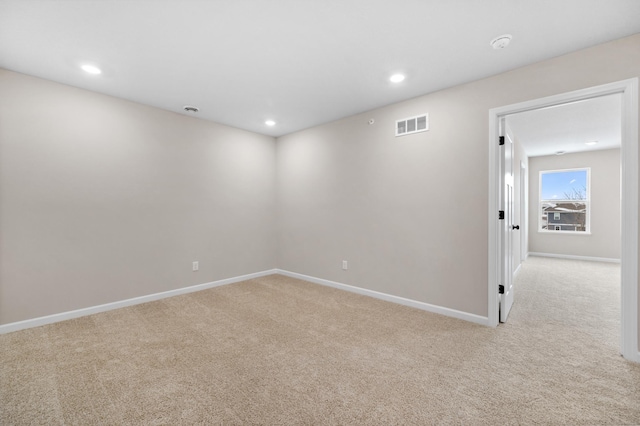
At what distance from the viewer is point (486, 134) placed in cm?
287

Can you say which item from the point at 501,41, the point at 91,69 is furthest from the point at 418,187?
the point at 91,69

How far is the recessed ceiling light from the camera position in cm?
264

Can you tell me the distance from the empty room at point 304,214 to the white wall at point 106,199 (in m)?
0.02

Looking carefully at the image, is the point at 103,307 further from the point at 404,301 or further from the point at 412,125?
the point at 412,125

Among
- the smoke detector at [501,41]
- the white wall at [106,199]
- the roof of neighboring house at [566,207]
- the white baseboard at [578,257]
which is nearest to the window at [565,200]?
the roof of neighboring house at [566,207]

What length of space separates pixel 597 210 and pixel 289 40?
811cm

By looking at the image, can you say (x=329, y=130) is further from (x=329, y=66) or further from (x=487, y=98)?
(x=487, y=98)

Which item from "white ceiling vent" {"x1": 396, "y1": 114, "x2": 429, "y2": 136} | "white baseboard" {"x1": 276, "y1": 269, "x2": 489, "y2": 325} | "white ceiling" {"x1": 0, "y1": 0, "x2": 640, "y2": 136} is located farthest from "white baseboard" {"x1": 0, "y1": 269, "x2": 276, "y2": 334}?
"white ceiling vent" {"x1": 396, "y1": 114, "x2": 429, "y2": 136}

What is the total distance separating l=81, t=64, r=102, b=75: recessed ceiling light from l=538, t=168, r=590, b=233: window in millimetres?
9096

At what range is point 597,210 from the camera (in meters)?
6.50

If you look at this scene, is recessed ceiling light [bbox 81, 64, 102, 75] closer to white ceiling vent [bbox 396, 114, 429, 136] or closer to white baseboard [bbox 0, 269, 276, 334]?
white baseboard [bbox 0, 269, 276, 334]

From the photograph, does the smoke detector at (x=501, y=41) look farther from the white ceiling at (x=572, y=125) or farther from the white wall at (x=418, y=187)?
the white ceiling at (x=572, y=125)

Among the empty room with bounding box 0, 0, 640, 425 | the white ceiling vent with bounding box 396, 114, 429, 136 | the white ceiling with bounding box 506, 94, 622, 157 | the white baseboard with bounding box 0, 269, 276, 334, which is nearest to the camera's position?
the empty room with bounding box 0, 0, 640, 425

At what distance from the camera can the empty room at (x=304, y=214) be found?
1865 mm
